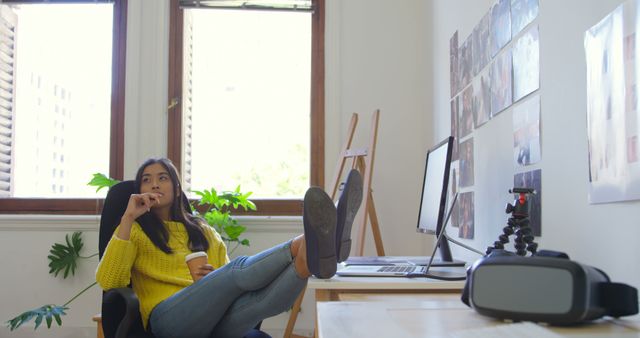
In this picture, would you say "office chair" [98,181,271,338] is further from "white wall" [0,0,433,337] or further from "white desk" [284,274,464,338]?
"white wall" [0,0,433,337]

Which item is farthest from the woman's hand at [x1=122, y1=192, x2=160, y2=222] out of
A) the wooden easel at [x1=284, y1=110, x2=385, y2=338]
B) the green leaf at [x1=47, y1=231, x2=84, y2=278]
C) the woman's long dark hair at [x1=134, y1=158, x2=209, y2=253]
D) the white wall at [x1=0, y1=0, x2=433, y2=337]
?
the green leaf at [x1=47, y1=231, x2=84, y2=278]

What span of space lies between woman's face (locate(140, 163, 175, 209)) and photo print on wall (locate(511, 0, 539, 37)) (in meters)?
1.39

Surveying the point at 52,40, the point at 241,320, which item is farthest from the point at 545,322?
the point at 52,40

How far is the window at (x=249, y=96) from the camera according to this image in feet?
11.9

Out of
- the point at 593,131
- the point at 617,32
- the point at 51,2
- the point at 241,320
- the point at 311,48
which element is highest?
the point at 51,2

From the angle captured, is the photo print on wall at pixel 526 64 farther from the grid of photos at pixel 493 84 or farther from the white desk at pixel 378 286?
the white desk at pixel 378 286

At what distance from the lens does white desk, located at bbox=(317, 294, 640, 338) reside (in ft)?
2.73

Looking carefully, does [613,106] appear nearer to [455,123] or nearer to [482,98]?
[482,98]

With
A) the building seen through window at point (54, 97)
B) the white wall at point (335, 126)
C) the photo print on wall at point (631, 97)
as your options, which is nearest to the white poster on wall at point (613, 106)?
the photo print on wall at point (631, 97)

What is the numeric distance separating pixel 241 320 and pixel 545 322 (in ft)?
4.38

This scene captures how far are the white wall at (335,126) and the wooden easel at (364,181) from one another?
229 millimetres

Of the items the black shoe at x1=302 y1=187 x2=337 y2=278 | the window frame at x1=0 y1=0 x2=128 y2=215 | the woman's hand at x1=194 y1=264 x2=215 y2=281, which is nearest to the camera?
the black shoe at x1=302 y1=187 x2=337 y2=278

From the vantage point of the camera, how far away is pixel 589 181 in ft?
4.71

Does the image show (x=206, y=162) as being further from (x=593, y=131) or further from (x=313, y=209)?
(x=593, y=131)
